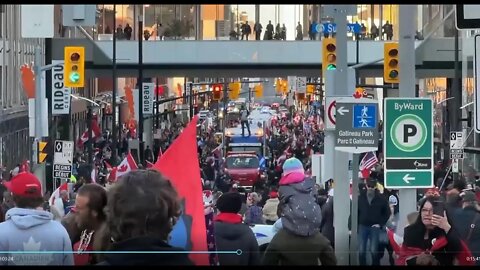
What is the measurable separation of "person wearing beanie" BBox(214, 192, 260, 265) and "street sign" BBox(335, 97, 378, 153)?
5.50 metres

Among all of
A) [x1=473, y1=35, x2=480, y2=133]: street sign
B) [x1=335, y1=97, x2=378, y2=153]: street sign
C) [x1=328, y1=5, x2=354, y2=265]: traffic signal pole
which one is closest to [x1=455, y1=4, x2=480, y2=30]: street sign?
[x1=473, y1=35, x2=480, y2=133]: street sign

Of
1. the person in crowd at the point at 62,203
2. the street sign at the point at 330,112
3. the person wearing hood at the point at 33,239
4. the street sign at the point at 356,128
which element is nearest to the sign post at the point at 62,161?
the person in crowd at the point at 62,203

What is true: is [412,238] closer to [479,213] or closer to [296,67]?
[479,213]

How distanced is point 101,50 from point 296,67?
8.18 meters

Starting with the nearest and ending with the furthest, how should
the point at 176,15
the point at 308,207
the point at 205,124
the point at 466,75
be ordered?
the point at 308,207, the point at 466,75, the point at 176,15, the point at 205,124

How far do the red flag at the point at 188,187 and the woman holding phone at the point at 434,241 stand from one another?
1.61 meters

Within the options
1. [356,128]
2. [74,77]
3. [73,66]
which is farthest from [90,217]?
[73,66]

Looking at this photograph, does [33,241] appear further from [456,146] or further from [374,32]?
[374,32]

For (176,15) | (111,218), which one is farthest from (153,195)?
(176,15)

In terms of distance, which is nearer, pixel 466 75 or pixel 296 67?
pixel 466 75

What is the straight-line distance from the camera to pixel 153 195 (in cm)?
472

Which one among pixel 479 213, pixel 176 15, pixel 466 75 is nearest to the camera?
pixel 479 213

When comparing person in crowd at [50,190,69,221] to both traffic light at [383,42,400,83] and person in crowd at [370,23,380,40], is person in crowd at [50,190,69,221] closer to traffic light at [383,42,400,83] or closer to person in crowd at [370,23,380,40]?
traffic light at [383,42,400,83]

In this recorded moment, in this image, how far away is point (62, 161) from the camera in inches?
1038
